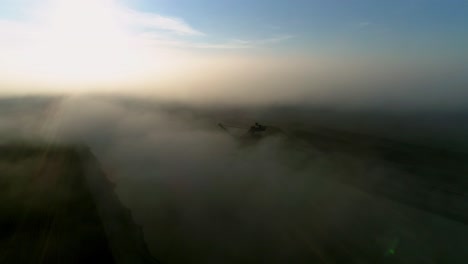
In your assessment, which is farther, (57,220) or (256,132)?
(256,132)

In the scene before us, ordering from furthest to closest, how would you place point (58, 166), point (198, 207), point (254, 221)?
point (58, 166) < point (198, 207) < point (254, 221)

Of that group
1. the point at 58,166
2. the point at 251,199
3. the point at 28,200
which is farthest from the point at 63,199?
the point at 251,199

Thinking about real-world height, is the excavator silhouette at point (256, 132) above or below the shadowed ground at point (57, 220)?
above

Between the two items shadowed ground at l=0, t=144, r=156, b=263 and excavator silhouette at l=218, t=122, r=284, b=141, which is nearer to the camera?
shadowed ground at l=0, t=144, r=156, b=263

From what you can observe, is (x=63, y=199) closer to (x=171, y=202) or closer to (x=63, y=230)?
(x=63, y=230)

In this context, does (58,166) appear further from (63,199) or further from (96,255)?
(96,255)

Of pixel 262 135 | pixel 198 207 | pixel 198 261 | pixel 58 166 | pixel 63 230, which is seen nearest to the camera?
pixel 198 261

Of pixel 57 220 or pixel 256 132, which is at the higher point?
pixel 256 132

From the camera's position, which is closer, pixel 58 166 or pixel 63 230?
pixel 63 230

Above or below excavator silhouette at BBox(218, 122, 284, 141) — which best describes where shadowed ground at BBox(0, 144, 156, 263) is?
below

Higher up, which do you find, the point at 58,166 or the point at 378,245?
the point at 378,245

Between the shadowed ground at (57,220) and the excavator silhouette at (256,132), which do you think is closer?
the shadowed ground at (57,220)
